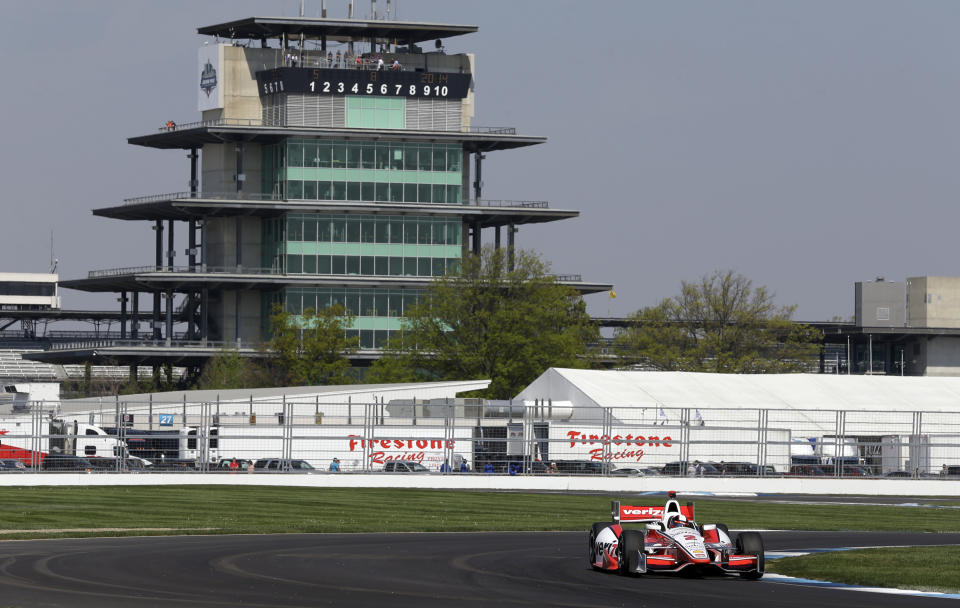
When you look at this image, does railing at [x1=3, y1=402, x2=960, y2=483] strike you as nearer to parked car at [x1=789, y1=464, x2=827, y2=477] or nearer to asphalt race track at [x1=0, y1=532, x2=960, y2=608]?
parked car at [x1=789, y1=464, x2=827, y2=477]

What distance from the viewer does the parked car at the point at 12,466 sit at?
5036 cm

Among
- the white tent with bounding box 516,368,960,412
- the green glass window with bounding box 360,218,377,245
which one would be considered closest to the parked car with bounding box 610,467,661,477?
the white tent with bounding box 516,368,960,412

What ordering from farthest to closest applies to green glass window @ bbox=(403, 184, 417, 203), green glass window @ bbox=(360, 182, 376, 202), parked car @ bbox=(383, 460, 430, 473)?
green glass window @ bbox=(403, 184, 417, 203) < green glass window @ bbox=(360, 182, 376, 202) < parked car @ bbox=(383, 460, 430, 473)

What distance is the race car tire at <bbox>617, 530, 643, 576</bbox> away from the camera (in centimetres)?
2211

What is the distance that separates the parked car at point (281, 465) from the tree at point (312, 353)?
58.9 meters

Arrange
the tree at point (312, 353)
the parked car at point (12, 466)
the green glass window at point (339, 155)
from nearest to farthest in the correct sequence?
1. the parked car at point (12, 466)
2. the tree at point (312, 353)
3. the green glass window at point (339, 155)

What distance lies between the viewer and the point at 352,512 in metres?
37.3

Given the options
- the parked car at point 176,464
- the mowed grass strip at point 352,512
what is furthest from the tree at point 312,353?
the mowed grass strip at point 352,512

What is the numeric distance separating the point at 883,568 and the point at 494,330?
82638 mm

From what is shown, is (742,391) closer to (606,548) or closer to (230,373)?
(606,548)

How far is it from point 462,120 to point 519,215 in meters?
10.1

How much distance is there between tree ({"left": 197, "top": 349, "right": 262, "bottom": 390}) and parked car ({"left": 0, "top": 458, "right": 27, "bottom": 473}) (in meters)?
62.4

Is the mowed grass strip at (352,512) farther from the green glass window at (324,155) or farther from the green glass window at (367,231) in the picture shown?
the green glass window at (324,155)

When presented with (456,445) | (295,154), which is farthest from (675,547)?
(295,154)
